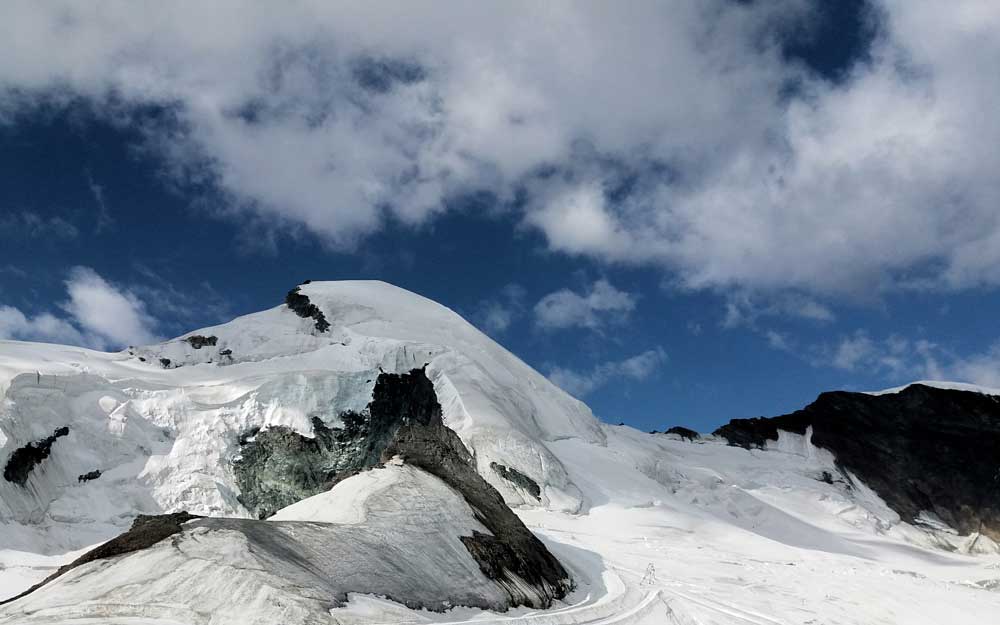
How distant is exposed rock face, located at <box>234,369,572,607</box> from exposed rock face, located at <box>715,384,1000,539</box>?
1149 inches

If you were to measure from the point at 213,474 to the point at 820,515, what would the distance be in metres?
36.6

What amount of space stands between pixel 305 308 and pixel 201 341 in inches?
320

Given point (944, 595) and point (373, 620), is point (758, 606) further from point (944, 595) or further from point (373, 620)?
point (373, 620)

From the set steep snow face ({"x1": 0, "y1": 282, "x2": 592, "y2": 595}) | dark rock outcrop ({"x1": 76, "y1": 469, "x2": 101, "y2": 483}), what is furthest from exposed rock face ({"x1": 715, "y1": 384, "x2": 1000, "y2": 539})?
dark rock outcrop ({"x1": 76, "y1": 469, "x2": 101, "y2": 483})

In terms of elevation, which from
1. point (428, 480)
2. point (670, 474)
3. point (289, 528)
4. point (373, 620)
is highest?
point (670, 474)

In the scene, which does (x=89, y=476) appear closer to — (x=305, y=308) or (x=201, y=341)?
(x=201, y=341)

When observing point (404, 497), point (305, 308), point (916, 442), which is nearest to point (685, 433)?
point (916, 442)

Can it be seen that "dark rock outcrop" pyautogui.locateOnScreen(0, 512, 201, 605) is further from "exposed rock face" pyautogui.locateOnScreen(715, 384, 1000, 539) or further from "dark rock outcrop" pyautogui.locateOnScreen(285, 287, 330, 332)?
"exposed rock face" pyautogui.locateOnScreen(715, 384, 1000, 539)

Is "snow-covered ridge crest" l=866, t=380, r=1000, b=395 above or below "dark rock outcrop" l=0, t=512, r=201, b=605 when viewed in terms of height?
above

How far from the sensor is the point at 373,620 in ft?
37.3

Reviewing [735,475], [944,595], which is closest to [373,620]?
[944,595]

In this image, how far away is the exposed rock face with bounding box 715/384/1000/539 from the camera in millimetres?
50438

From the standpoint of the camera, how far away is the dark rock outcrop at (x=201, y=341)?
170 ft

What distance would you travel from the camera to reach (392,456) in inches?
867
